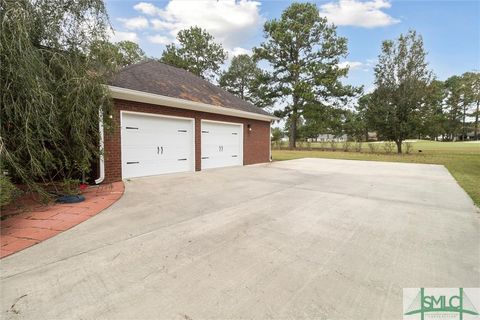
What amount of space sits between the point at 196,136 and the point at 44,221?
5777 mm

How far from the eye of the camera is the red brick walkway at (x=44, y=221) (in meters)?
2.90

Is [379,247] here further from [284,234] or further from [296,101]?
[296,101]

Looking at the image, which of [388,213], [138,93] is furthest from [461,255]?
[138,93]

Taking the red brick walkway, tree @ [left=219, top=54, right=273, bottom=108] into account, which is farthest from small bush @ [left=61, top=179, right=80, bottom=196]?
tree @ [left=219, top=54, right=273, bottom=108]

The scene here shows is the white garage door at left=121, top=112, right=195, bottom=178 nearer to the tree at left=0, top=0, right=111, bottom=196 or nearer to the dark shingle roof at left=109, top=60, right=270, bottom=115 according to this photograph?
the dark shingle roof at left=109, top=60, right=270, bottom=115

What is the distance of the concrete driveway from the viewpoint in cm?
179

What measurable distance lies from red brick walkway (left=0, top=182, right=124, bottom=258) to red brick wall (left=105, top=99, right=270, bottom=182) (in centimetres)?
164

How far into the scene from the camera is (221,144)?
1020cm

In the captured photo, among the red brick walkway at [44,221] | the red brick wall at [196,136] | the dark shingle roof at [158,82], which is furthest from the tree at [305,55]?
the red brick walkway at [44,221]

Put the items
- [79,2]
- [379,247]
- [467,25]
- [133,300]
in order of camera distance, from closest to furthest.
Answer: [133,300] → [379,247] → [79,2] → [467,25]

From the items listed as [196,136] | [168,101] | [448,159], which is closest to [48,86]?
[168,101]

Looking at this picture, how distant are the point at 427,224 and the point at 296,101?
23816 mm

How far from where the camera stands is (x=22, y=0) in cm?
364

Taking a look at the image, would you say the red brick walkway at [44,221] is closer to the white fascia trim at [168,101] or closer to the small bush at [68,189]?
the small bush at [68,189]
